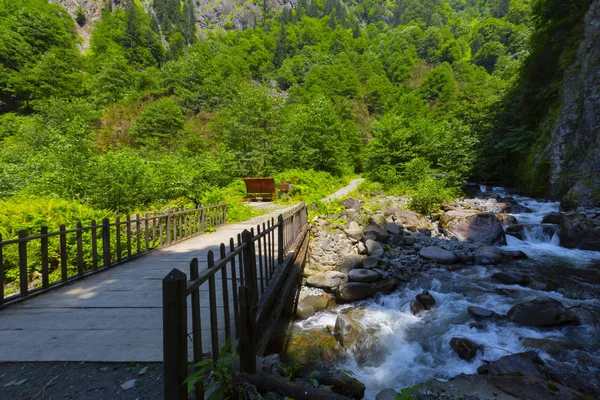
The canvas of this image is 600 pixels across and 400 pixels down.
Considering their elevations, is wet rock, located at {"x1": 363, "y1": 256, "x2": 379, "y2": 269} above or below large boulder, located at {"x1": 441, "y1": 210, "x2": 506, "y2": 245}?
below

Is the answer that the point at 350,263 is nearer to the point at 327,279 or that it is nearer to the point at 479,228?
the point at 327,279

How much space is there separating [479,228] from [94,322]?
11.6 m

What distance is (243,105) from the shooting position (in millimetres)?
24781

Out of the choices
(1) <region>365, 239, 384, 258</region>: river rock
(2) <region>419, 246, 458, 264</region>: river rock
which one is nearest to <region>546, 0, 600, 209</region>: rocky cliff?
(2) <region>419, 246, 458, 264</region>: river rock

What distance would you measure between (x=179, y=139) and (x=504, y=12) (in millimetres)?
94866

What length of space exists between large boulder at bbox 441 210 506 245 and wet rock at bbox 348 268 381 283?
543 centimetres

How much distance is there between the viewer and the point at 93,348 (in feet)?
8.36

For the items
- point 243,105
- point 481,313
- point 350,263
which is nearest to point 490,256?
point 481,313

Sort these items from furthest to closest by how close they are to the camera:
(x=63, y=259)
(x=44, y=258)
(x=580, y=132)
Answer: (x=580, y=132), (x=63, y=259), (x=44, y=258)

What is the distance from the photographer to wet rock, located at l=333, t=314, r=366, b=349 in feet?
15.3

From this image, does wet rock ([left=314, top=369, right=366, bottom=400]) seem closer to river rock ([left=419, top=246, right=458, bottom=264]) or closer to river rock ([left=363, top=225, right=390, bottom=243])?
river rock ([left=419, top=246, right=458, bottom=264])

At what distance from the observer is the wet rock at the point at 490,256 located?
26.9 feet

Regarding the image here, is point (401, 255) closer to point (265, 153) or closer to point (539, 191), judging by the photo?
point (539, 191)

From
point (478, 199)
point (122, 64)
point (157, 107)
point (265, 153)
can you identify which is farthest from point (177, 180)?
point (122, 64)
